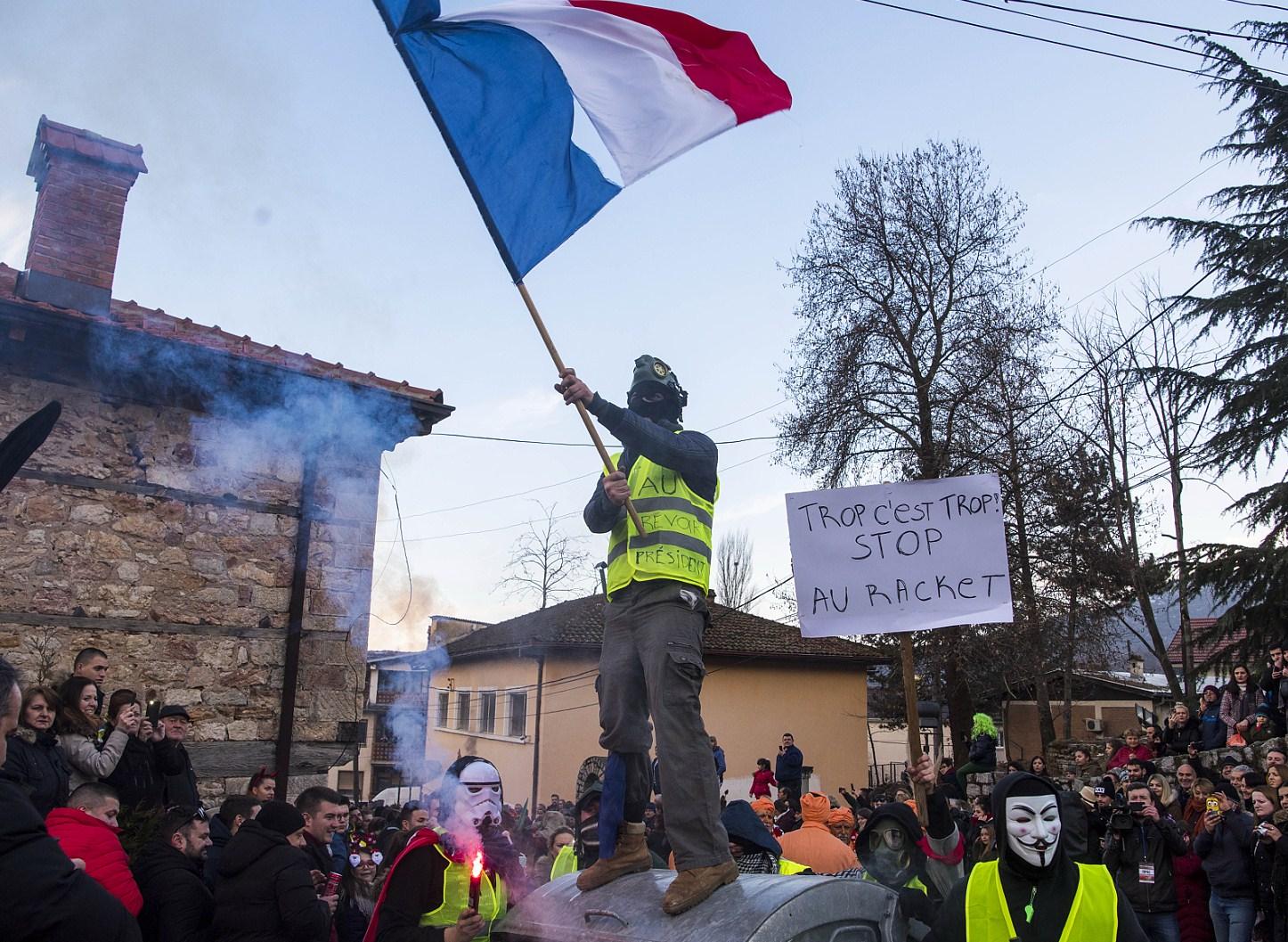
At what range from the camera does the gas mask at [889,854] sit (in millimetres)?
5211

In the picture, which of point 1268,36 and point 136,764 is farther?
point 1268,36

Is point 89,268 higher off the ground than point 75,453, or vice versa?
point 89,268

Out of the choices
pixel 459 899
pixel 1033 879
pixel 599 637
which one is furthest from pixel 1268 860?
pixel 599 637

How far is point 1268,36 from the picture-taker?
16.6 m

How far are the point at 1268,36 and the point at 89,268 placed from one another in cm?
1734

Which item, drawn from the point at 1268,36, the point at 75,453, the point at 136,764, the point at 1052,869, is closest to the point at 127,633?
the point at 75,453

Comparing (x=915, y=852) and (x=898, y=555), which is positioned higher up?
(x=898, y=555)

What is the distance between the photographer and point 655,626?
3.88 meters

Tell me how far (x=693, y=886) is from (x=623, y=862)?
555 mm

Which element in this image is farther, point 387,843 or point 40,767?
point 387,843

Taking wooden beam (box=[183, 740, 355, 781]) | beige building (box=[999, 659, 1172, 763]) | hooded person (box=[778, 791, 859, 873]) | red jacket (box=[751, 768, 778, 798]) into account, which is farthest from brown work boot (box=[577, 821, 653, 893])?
beige building (box=[999, 659, 1172, 763])

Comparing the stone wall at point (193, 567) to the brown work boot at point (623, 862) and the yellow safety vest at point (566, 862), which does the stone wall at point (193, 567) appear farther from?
the brown work boot at point (623, 862)

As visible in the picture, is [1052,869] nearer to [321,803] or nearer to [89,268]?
[321,803]

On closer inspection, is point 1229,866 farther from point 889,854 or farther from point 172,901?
point 172,901
